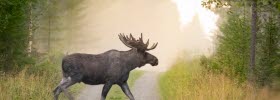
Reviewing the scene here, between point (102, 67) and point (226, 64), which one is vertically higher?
point (102, 67)

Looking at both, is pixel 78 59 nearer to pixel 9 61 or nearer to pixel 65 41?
pixel 9 61

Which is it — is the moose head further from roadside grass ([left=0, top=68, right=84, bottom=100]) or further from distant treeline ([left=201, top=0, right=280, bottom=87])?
distant treeline ([left=201, top=0, right=280, bottom=87])

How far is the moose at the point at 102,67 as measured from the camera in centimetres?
1107

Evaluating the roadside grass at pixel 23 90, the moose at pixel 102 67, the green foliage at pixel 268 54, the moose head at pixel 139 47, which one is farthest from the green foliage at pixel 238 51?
the roadside grass at pixel 23 90

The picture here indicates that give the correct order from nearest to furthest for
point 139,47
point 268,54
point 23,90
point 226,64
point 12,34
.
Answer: point 139,47 < point 23,90 < point 268,54 < point 226,64 < point 12,34

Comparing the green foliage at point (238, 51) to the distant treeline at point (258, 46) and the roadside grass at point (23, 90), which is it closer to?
the distant treeline at point (258, 46)

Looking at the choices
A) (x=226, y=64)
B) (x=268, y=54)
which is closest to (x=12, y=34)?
(x=226, y=64)

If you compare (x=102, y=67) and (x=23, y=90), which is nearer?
(x=102, y=67)

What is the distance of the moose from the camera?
1107 centimetres

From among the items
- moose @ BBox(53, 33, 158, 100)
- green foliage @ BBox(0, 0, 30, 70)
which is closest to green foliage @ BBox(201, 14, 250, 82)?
moose @ BBox(53, 33, 158, 100)

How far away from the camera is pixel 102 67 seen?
11367mm

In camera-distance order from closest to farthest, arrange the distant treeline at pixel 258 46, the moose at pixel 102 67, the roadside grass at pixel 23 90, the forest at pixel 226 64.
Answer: the moose at pixel 102 67 < the roadside grass at pixel 23 90 < the forest at pixel 226 64 < the distant treeline at pixel 258 46

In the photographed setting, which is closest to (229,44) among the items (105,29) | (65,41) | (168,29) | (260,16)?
(260,16)

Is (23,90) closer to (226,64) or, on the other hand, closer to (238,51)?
(226,64)
